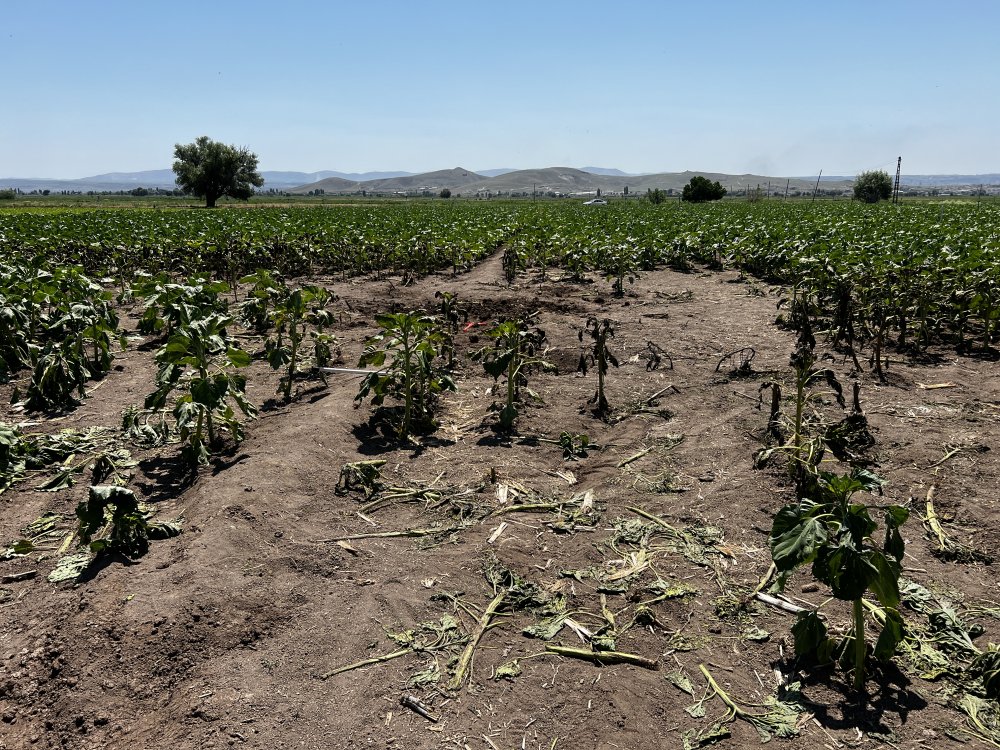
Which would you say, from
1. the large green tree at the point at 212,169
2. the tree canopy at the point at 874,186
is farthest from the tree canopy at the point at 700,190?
the large green tree at the point at 212,169

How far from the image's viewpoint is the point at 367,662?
3.27 meters

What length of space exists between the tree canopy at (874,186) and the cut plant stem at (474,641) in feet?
288

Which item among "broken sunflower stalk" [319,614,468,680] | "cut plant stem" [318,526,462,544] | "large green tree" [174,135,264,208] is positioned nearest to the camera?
"broken sunflower stalk" [319,614,468,680]

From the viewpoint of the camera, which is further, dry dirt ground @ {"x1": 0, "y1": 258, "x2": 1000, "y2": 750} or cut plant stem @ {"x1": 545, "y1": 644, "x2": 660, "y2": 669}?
cut plant stem @ {"x1": 545, "y1": 644, "x2": 660, "y2": 669}

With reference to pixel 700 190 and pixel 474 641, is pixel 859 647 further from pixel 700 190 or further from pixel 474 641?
pixel 700 190

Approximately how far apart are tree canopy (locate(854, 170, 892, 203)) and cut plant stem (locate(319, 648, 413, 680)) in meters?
88.2

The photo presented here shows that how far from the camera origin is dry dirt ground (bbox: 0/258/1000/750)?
2949mm

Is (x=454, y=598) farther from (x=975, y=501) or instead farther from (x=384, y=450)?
(x=975, y=501)

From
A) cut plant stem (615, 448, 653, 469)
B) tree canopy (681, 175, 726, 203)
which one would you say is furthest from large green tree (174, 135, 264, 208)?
cut plant stem (615, 448, 653, 469)

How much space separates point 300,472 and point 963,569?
4.10 metres

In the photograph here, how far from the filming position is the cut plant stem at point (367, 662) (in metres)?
3.20

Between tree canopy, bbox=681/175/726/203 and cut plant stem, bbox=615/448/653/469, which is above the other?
tree canopy, bbox=681/175/726/203

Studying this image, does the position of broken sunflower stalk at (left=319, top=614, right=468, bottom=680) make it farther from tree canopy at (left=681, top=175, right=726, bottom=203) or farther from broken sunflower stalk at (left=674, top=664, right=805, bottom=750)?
tree canopy at (left=681, top=175, right=726, bottom=203)

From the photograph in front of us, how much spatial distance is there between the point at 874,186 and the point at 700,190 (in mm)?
21717
